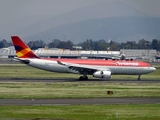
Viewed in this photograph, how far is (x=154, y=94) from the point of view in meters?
60.4

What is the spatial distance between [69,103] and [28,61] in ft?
130

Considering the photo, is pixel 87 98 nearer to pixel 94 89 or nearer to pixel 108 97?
pixel 108 97

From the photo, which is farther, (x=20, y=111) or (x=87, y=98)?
(x=87, y=98)

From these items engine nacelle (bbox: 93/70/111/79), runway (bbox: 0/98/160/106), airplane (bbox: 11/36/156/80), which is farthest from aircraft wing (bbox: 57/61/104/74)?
runway (bbox: 0/98/160/106)

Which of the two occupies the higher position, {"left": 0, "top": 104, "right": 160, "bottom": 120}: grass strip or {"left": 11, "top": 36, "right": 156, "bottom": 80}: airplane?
{"left": 11, "top": 36, "right": 156, "bottom": 80}: airplane

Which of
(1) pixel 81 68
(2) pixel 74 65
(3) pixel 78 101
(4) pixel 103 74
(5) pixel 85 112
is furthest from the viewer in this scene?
(2) pixel 74 65

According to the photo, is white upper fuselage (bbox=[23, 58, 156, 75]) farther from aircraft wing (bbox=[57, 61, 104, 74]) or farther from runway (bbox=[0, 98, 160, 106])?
runway (bbox=[0, 98, 160, 106])

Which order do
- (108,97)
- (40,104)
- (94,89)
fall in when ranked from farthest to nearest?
(94,89) → (108,97) → (40,104)

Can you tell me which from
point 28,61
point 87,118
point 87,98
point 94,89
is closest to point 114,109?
point 87,118

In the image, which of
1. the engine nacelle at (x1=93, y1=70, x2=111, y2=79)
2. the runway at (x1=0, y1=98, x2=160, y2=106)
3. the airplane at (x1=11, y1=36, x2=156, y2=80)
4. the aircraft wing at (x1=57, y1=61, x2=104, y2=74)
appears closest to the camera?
the runway at (x1=0, y1=98, x2=160, y2=106)

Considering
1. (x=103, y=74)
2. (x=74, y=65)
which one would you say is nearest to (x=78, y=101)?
(x=103, y=74)

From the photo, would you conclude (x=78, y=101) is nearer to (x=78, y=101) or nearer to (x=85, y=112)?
(x=78, y=101)

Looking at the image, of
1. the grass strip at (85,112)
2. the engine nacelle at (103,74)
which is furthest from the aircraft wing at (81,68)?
the grass strip at (85,112)

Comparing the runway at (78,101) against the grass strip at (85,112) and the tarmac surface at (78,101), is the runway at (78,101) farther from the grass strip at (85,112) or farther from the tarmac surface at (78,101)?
the grass strip at (85,112)
